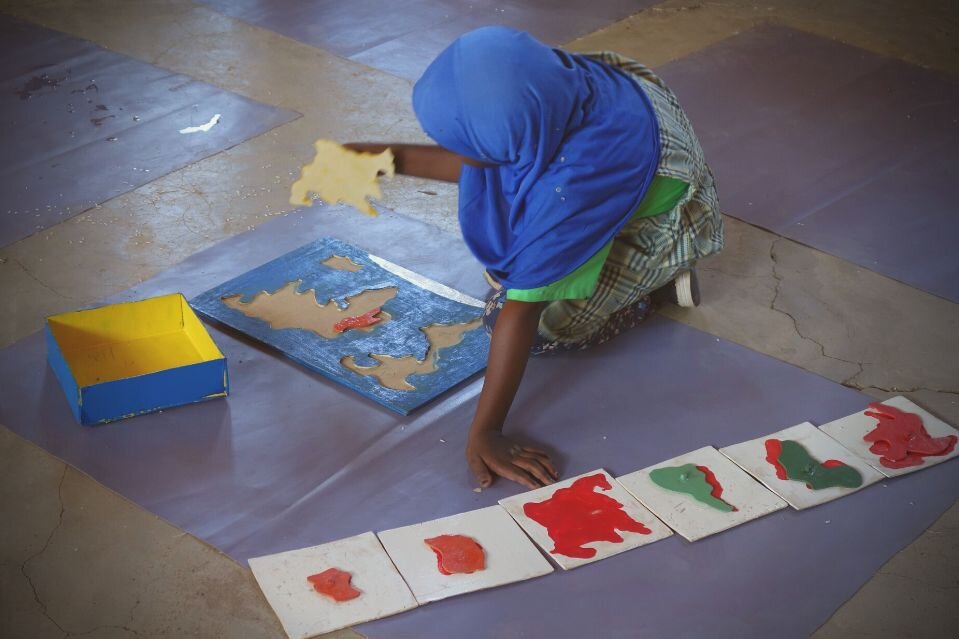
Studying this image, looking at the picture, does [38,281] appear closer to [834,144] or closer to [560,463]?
[560,463]

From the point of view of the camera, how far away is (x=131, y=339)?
2.43 m

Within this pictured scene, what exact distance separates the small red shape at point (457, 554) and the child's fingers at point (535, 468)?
0.75ft

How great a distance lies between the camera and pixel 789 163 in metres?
3.46

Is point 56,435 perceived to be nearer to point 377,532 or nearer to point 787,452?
point 377,532

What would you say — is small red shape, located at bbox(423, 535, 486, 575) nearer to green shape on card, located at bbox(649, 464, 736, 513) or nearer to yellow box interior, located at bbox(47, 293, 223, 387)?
green shape on card, located at bbox(649, 464, 736, 513)

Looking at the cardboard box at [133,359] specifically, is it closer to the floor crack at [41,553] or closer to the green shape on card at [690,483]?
the floor crack at [41,553]

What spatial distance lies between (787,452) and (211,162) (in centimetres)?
201

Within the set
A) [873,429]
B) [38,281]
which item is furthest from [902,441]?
[38,281]

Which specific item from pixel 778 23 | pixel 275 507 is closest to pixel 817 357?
pixel 275 507

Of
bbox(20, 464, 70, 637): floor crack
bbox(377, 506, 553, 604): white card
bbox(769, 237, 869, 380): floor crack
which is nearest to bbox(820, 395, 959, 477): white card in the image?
bbox(769, 237, 869, 380): floor crack

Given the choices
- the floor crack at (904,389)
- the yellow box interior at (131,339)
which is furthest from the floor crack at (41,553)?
the floor crack at (904,389)

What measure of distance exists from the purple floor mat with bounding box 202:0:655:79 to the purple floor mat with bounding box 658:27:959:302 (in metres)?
0.60

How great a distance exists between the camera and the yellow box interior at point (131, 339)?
2.34m

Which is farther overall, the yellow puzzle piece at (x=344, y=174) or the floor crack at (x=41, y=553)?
the yellow puzzle piece at (x=344, y=174)
